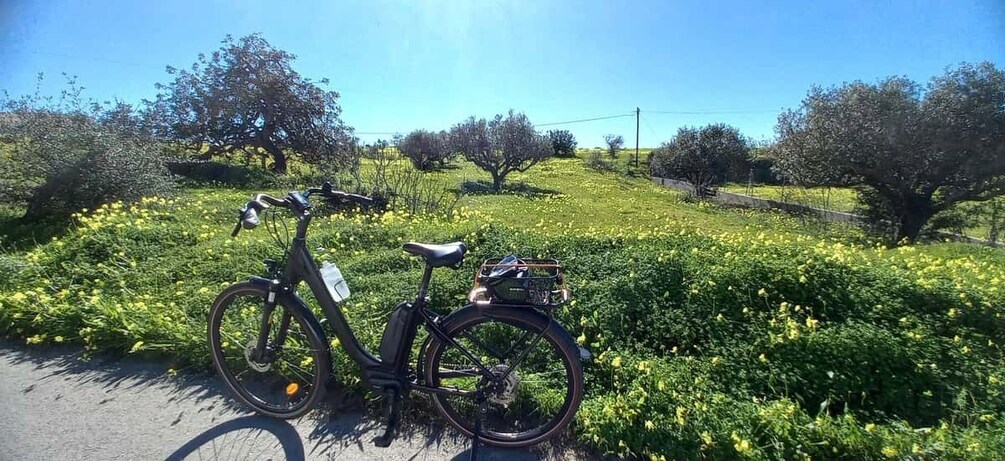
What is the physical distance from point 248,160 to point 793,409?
2240cm

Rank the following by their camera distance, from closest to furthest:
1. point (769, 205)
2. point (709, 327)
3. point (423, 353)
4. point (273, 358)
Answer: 1. point (423, 353)
2. point (273, 358)
3. point (709, 327)
4. point (769, 205)

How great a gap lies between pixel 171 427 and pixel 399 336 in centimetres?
155

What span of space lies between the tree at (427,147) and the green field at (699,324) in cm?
2736

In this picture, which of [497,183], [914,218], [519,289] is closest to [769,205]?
[914,218]

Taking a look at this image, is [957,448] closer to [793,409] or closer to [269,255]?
[793,409]

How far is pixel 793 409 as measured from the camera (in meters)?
2.33

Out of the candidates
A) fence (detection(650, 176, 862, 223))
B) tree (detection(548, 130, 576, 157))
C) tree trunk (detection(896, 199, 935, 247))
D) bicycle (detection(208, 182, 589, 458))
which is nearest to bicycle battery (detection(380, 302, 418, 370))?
bicycle (detection(208, 182, 589, 458))

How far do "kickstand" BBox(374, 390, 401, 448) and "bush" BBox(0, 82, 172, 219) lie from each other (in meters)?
8.72

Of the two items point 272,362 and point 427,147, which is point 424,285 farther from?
point 427,147

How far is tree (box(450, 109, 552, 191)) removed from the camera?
27016mm

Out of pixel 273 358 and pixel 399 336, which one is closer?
pixel 399 336

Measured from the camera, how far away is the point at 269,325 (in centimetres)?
259

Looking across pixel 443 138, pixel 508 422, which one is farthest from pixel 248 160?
pixel 508 422

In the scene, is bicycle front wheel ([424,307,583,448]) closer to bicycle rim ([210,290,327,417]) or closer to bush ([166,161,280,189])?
bicycle rim ([210,290,327,417])
